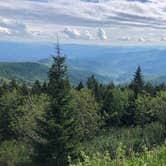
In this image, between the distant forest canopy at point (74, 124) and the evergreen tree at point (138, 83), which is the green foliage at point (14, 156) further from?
the evergreen tree at point (138, 83)

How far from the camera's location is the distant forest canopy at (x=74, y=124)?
43.3 m

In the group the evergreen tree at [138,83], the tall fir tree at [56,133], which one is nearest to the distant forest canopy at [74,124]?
the tall fir tree at [56,133]

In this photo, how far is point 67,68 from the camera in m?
48.9

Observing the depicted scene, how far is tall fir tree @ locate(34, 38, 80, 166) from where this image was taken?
143ft

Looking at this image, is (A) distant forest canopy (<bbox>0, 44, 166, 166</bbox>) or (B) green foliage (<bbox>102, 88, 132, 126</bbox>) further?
(B) green foliage (<bbox>102, 88, 132, 126</bbox>)

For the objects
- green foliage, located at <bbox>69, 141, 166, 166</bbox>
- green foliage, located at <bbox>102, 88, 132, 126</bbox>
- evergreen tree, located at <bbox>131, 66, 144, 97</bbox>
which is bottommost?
green foliage, located at <bbox>102, 88, 132, 126</bbox>

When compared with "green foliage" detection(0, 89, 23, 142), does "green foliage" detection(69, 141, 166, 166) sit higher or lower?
higher

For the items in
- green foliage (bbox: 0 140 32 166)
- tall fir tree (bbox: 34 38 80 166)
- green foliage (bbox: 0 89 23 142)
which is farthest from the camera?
green foliage (bbox: 0 89 23 142)

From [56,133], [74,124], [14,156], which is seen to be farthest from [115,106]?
[56,133]

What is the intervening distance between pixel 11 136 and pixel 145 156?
6734 cm

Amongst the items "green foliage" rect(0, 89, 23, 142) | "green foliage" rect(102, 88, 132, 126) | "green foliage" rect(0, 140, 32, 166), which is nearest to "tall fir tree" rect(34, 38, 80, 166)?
"green foliage" rect(0, 140, 32, 166)

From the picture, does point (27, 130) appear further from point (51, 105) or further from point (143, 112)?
point (143, 112)

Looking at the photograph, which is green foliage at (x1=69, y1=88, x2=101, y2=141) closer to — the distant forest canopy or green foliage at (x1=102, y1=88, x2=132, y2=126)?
the distant forest canopy

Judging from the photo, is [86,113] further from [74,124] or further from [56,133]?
[56,133]
